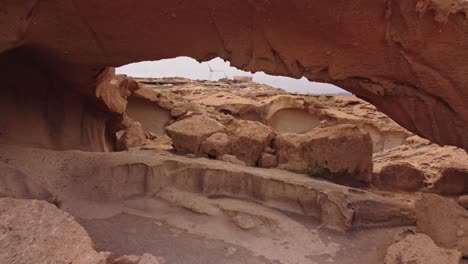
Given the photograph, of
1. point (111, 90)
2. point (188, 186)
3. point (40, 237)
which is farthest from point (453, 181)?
point (111, 90)

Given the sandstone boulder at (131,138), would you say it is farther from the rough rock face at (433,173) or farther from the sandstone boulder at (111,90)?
the rough rock face at (433,173)

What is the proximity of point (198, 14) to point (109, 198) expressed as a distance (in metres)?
2.14

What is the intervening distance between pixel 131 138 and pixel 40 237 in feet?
16.4

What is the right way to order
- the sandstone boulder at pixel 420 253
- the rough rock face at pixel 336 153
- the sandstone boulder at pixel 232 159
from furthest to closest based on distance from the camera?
the sandstone boulder at pixel 232 159
the rough rock face at pixel 336 153
the sandstone boulder at pixel 420 253

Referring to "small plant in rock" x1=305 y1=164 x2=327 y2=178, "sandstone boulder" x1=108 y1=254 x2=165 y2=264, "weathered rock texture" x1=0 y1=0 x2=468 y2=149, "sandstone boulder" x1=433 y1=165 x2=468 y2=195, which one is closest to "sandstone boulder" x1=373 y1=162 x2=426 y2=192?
"sandstone boulder" x1=433 y1=165 x2=468 y2=195

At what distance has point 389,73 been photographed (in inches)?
136

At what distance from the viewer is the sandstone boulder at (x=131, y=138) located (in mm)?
6812

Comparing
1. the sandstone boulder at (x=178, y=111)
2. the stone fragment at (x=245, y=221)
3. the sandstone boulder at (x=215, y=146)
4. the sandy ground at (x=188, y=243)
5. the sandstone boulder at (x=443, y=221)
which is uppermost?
the sandstone boulder at (x=178, y=111)

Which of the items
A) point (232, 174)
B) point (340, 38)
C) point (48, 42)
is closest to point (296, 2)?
point (340, 38)

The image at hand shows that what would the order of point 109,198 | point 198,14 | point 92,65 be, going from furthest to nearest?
point 92,65 < point 109,198 < point 198,14

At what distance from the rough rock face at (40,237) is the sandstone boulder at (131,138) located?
4.56 meters

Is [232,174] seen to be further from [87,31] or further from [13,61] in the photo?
[13,61]

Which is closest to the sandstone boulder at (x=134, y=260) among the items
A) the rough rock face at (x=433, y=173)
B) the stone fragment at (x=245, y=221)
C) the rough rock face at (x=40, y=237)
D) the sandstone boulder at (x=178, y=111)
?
the rough rock face at (x=40, y=237)

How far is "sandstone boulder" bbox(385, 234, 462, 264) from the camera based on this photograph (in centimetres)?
282
